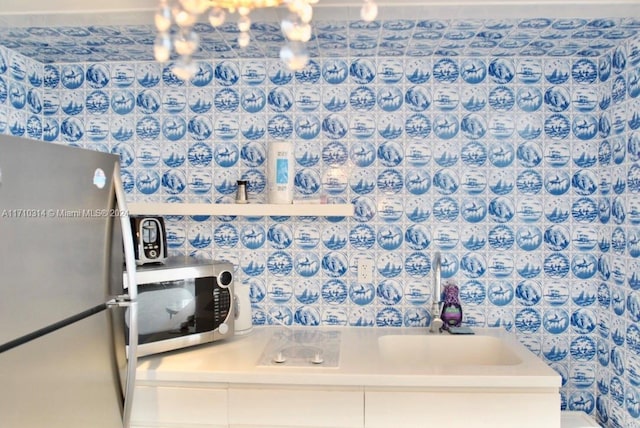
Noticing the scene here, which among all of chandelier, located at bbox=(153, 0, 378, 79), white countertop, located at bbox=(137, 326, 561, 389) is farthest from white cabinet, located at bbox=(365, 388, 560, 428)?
chandelier, located at bbox=(153, 0, 378, 79)

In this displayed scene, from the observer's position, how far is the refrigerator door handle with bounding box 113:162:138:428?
1.63 m

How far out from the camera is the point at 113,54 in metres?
2.38

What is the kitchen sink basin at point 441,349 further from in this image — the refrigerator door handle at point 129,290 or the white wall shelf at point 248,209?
the refrigerator door handle at point 129,290

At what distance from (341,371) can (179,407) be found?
62cm

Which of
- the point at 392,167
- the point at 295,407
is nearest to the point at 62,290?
the point at 295,407

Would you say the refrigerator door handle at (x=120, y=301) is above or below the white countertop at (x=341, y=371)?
above

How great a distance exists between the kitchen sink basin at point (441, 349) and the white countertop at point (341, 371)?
6.5 inches

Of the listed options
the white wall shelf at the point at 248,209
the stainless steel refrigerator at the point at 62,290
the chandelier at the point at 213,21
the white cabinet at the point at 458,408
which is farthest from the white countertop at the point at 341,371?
the chandelier at the point at 213,21

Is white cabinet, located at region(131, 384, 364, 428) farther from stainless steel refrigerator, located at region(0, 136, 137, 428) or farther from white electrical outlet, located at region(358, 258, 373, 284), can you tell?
white electrical outlet, located at region(358, 258, 373, 284)

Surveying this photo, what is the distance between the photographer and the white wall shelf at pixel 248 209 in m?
2.25

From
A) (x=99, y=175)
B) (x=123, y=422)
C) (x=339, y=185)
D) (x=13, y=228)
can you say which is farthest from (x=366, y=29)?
(x=123, y=422)

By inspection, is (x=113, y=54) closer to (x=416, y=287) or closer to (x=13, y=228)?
(x=13, y=228)

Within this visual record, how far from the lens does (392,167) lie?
95.6 inches

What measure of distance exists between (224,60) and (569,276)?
6.34 ft
